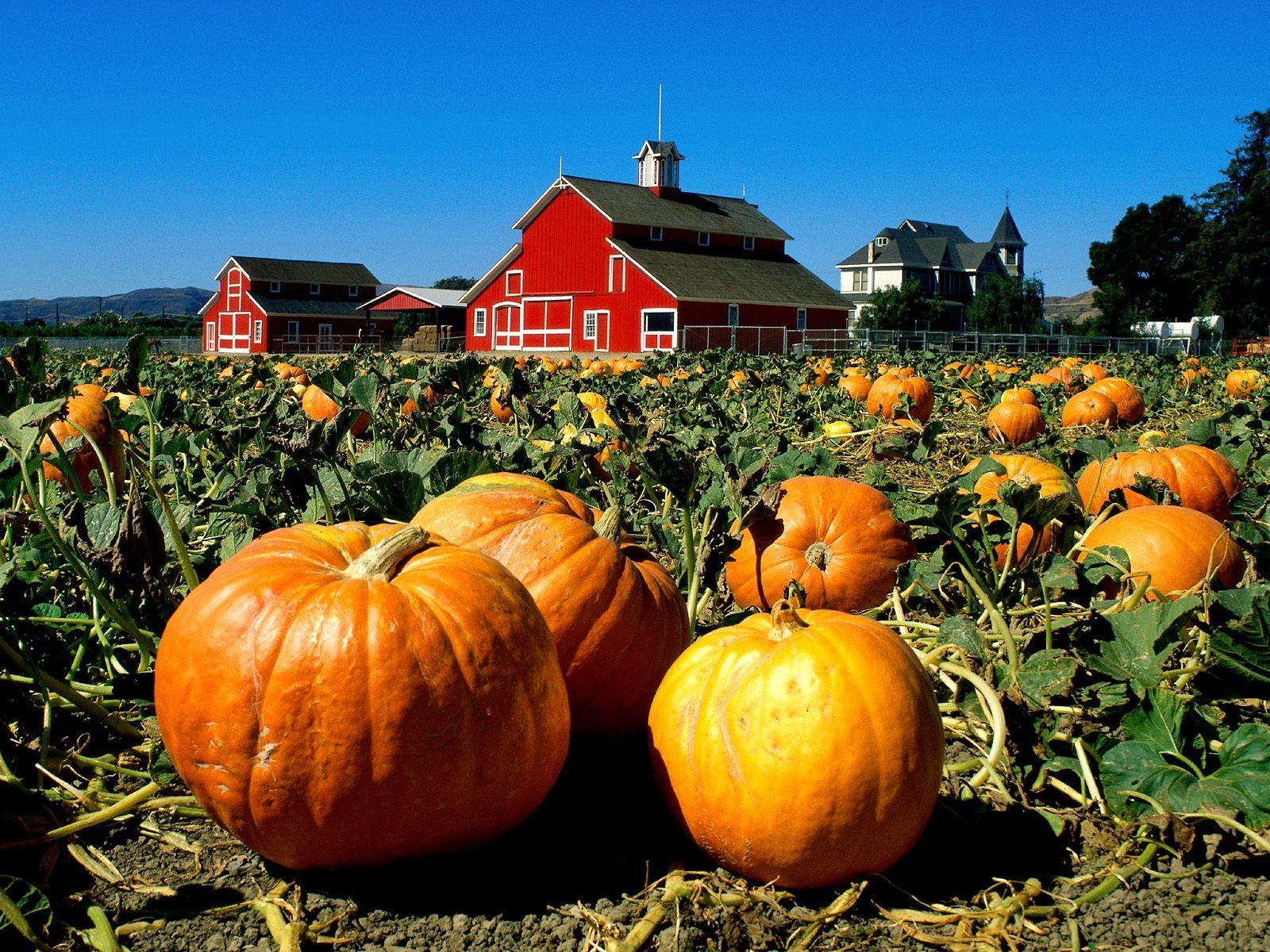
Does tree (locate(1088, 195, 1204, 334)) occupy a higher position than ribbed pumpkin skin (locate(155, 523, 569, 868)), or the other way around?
tree (locate(1088, 195, 1204, 334))

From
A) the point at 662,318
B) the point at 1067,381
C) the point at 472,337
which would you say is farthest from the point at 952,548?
the point at 472,337

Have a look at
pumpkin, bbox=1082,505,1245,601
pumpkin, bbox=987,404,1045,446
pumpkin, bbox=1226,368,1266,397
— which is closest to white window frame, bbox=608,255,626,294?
pumpkin, bbox=1226,368,1266,397

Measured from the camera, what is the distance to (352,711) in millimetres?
1858

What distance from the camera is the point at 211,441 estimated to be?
5.02 meters

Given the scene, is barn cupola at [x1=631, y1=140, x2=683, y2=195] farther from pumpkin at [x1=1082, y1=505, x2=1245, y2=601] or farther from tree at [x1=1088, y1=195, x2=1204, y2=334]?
pumpkin at [x1=1082, y1=505, x2=1245, y2=601]

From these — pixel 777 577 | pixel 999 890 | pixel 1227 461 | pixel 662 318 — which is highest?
pixel 662 318

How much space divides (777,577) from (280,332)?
64.4 m

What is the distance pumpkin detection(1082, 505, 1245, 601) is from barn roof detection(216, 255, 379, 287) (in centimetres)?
6627

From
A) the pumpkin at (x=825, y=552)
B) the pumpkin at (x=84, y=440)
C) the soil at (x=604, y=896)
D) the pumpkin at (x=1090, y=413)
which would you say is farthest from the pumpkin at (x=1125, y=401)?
the soil at (x=604, y=896)

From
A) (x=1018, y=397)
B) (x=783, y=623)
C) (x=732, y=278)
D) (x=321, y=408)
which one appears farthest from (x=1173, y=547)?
(x=732, y=278)

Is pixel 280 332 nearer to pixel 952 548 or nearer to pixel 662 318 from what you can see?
pixel 662 318

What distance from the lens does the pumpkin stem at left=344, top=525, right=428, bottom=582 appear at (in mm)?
2025

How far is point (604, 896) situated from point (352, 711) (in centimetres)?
58

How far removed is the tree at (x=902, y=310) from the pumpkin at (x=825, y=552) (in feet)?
237
